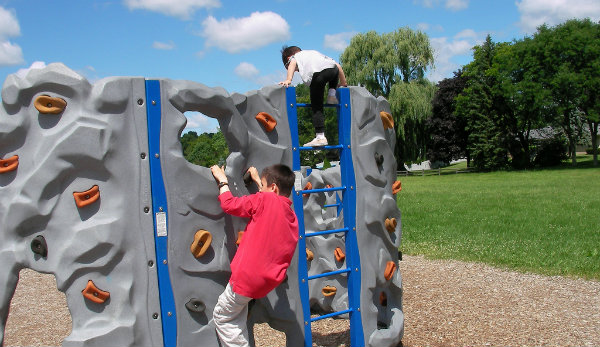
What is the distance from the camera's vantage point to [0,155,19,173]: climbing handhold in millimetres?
3701

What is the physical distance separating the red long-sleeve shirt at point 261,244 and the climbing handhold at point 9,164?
1354 millimetres

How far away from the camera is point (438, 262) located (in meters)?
9.90

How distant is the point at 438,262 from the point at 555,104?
34.9 metres

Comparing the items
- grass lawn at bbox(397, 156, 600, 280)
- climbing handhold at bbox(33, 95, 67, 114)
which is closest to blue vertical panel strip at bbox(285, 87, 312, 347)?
climbing handhold at bbox(33, 95, 67, 114)

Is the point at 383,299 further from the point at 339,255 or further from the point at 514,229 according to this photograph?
the point at 514,229

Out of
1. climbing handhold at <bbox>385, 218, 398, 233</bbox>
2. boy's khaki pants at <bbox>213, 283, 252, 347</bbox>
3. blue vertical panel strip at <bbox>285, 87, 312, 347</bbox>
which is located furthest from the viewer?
climbing handhold at <bbox>385, 218, 398, 233</bbox>

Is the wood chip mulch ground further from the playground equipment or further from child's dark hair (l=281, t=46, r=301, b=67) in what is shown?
child's dark hair (l=281, t=46, r=301, b=67)

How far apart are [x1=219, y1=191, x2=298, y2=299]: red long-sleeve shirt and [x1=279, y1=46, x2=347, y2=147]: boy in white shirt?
3.60 feet

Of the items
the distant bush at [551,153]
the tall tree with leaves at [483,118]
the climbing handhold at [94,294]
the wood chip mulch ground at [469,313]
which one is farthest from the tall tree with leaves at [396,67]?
the climbing handhold at [94,294]

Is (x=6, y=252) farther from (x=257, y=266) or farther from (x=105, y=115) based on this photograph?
(x=257, y=266)

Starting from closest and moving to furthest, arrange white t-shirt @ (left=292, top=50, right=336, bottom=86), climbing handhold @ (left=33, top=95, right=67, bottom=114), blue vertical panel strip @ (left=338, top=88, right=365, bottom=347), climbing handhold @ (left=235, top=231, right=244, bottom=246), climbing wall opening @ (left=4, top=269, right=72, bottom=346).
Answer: climbing handhold @ (left=33, top=95, right=67, bottom=114) → climbing handhold @ (left=235, top=231, right=244, bottom=246) → white t-shirt @ (left=292, top=50, right=336, bottom=86) → blue vertical panel strip @ (left=338, top=88, right=365, bottom=347) → climbing wall opening @ (left=4, top=269, right=72, bottom=346)

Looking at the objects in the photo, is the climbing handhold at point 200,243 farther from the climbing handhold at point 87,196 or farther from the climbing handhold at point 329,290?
the climbing handhold at point 329,290

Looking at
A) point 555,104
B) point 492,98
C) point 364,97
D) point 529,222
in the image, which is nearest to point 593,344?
point 364,97

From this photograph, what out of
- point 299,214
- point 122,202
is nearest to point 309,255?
point 299,214
